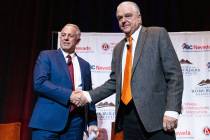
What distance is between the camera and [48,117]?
268 centimetres

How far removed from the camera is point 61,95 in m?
2.68

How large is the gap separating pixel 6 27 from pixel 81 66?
252 cm

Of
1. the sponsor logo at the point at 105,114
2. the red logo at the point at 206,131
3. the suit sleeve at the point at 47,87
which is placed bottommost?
the red logo at the point at 206,131

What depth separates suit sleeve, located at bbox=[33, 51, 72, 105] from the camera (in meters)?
2.67

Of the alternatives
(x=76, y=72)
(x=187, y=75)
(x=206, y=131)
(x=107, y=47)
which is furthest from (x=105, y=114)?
(x=76, y=72)

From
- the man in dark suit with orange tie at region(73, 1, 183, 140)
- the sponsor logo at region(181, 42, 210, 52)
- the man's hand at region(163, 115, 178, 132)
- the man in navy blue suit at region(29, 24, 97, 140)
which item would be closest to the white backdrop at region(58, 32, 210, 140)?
the sponsor logo at region(181, 42, 210, 52)

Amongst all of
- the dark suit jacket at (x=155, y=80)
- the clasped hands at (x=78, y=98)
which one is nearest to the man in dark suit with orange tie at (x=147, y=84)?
the dark suit jacket at (x=155, y=80)

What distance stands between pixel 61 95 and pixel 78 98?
126 millimetres

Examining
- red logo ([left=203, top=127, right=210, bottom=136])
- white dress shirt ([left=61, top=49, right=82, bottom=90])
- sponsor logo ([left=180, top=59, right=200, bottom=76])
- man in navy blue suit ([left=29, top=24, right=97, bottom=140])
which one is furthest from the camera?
sponsor logo ([left=180, top=59, right=200, bottom=76])

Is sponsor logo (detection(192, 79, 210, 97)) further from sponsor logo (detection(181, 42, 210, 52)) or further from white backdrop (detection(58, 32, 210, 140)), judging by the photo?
sponsor logo (detection(181, 42, 210, 52))

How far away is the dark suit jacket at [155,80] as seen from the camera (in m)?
2.19

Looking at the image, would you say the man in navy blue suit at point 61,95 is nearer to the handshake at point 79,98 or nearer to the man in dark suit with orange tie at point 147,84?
the handshake at point 79,98

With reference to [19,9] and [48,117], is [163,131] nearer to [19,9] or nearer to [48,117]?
[48,117]

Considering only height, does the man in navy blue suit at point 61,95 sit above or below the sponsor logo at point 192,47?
below
